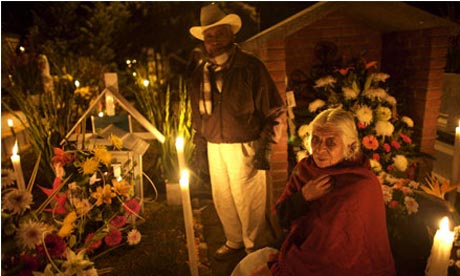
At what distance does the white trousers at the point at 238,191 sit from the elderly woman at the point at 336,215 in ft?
2.84

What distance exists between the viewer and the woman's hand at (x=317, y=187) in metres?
2.01

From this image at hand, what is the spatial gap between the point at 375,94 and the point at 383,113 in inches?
7.0

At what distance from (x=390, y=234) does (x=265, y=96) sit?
1320 millimetres

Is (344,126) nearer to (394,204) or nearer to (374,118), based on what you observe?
(394,204)

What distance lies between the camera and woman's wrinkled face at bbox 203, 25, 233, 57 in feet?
9.21

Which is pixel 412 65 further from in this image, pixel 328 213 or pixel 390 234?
pixel 328 213

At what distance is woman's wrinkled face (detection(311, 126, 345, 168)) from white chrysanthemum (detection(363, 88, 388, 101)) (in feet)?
4.89

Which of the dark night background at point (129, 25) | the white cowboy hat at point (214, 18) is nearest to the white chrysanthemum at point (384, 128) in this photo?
the white cowboy hat at point (214, 18)

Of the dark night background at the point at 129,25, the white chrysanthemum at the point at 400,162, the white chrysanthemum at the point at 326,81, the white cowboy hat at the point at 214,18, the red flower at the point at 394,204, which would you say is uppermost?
the dark night background at the point at 129,25

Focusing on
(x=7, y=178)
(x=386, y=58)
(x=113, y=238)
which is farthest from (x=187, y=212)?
(x=386, y=58)

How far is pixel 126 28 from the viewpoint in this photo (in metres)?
13.1

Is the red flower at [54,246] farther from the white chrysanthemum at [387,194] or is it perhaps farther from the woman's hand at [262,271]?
the white chrysanthemum at [387,194]

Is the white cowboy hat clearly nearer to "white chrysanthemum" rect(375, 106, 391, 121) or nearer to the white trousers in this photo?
the white trousers

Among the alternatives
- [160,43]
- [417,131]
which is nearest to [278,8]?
[417,131]
